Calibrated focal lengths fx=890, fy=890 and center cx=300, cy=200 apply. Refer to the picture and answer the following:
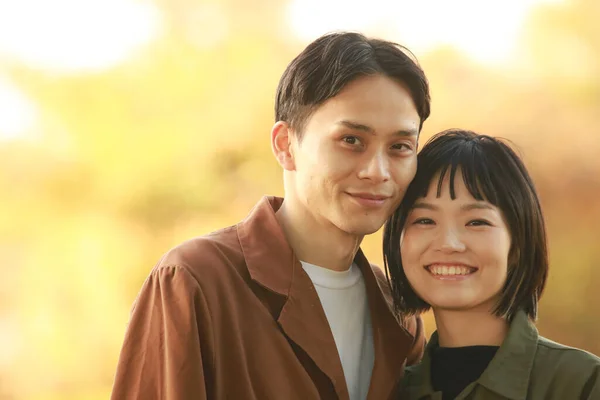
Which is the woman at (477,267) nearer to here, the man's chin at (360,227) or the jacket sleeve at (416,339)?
the man's chin at (360,227)

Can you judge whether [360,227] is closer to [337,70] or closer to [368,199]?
[368,199]

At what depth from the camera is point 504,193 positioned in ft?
5.89

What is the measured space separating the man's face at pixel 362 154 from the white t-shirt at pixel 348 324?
13cm

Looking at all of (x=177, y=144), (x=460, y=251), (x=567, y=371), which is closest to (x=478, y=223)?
(x=460, y=251)

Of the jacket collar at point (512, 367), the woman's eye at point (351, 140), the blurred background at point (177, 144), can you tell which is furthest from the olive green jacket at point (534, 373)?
the blurred background at point (177, 144)

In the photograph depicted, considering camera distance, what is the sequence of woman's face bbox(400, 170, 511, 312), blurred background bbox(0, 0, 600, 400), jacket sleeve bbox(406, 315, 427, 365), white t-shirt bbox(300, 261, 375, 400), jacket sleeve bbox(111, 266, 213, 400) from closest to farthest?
jacket sleeve bbox(111, 266, 213, 400)
woman's face bbox(400, 170, 511, 312)
white t-shirt bbox(300, 261, 375, 400)
jacket sleeve bbox(406, 315, 427, 365)
blurred background bbox(0, 0, 600, 400)

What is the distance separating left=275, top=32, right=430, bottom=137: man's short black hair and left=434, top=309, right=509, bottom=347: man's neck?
464 mm

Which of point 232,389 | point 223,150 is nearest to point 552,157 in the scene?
point 223,150

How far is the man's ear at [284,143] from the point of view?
197cm

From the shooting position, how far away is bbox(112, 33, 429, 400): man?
168 cm

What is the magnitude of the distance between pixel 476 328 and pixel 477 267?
132 mm

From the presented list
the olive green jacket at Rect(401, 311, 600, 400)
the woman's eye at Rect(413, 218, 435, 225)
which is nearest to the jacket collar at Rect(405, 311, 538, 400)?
the olive green jacket at Rect(401, 311, 600, 400)

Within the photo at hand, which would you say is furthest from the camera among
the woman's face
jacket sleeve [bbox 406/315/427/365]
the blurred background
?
the blurred background

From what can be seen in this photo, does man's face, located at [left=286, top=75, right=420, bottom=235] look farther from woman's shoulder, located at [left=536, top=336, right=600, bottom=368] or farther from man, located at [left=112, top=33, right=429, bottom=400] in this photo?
woman's shoulder, located at [left=536, top=336, right=600, bottom=368]
